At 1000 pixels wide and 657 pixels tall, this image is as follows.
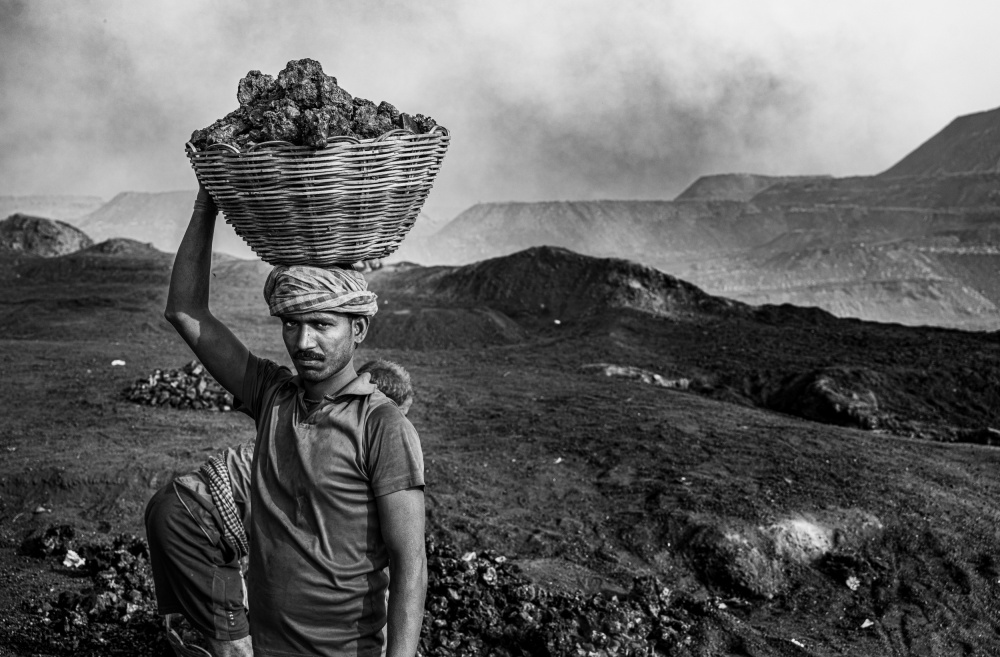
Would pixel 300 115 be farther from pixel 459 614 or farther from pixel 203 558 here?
pixel 459 614

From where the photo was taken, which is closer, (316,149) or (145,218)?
(316,149)

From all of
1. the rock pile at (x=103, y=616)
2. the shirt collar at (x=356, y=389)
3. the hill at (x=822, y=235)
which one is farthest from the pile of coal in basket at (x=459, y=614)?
the hill at (x=822, y=235)

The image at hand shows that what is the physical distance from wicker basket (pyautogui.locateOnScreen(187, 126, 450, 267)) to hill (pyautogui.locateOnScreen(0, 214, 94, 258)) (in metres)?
36.9

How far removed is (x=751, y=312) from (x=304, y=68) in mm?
20432

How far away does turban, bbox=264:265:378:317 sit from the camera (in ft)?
6.82

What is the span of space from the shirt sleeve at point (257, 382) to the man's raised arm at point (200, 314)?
2cm

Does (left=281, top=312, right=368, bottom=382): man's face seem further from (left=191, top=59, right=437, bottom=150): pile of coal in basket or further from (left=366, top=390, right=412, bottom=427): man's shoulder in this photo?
(left=191, top=59, right=437, bottom=150): pile of coal in basket

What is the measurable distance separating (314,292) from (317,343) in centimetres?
12

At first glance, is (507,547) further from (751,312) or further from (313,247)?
(751,312)

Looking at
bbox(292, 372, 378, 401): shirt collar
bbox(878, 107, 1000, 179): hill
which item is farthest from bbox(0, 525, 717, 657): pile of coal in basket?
bbox(878, 107, 1000, 179): hill

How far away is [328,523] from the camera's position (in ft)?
6.63

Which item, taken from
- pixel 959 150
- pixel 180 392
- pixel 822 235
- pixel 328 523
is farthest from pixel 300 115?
pixel 959 150

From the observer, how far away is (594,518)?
7090 mm

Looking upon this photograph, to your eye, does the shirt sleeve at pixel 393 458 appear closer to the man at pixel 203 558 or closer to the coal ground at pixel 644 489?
the man at pixel 203 558
